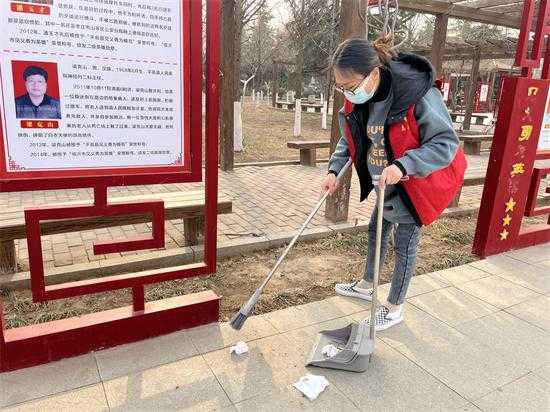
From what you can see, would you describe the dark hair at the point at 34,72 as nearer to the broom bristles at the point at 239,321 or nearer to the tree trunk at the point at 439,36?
the broom bristles at the point at 239,321

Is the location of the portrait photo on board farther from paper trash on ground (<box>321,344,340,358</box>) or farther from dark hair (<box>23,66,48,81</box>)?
paper trash on ground (<box>321,344,340,358</box>)

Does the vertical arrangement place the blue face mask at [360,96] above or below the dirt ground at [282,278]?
above

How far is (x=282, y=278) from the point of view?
3.79m

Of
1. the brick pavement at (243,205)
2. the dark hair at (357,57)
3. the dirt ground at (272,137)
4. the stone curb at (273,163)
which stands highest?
the dark hair at (357,57)

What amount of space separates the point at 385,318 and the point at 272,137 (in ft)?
32.6

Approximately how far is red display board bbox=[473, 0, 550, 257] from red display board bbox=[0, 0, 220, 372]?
2700mm

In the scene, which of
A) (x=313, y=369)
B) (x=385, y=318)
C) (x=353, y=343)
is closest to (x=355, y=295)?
(x=385, y=318)

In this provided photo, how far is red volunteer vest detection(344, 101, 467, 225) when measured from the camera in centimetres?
253

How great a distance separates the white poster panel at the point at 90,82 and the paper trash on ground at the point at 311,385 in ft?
4.75

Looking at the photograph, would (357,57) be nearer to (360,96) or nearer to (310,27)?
(360,96)

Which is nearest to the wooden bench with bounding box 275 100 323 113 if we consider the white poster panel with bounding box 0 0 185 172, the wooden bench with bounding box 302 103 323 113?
the wooden bench with bounding box 302 103 323 113

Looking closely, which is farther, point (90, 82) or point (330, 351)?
point (330, 351)

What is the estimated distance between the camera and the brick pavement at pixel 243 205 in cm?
416

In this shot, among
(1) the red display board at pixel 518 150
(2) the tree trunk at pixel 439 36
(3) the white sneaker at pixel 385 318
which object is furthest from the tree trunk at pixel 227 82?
(3) the white sneaker at pixel 385 318
